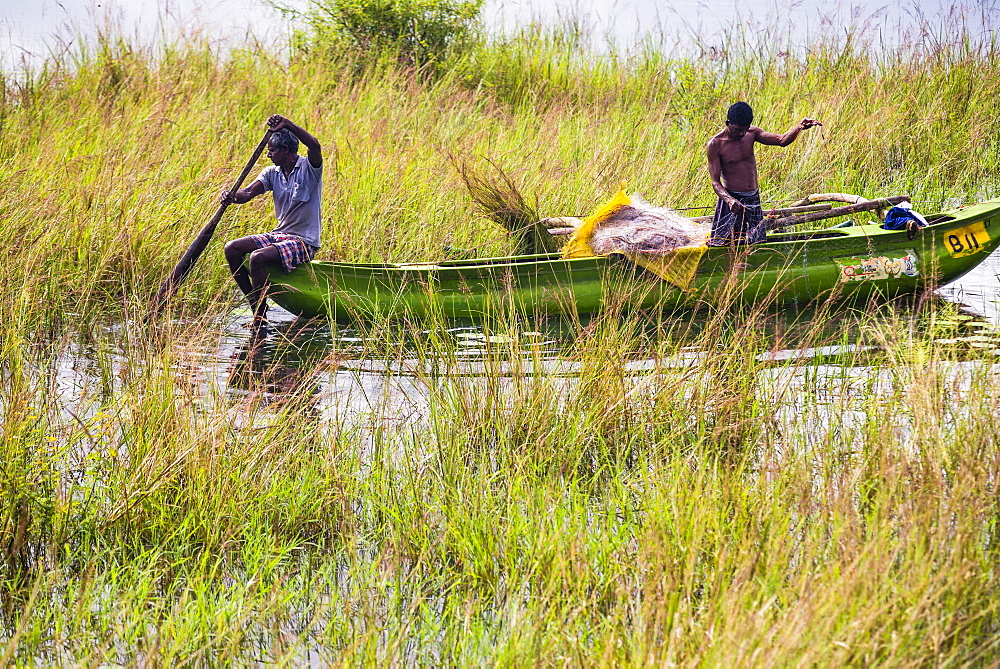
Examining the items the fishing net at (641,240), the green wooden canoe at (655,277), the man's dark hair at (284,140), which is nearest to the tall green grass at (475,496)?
the green wooden canoe at (655,277)

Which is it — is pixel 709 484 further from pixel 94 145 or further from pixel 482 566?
pixel 94 145

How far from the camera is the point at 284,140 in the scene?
5.92 metres

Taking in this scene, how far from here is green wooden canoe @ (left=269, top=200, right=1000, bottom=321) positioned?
231 inches

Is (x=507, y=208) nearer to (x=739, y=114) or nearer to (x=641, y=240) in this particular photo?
(x=641, y=240)

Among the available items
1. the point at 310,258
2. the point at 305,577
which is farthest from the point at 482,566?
the point at 310,258

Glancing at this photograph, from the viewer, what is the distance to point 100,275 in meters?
5.91

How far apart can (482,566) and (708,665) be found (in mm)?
867

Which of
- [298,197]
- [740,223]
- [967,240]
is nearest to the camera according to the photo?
[298,197]

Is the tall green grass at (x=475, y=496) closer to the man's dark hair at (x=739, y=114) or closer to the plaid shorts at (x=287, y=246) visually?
the plaid shorts at (x=287, y=246)

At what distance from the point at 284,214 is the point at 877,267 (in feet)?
12.4

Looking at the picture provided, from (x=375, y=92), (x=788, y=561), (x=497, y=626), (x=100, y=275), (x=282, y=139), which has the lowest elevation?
(x=497, y=626)

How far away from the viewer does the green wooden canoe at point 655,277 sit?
5.87 metres

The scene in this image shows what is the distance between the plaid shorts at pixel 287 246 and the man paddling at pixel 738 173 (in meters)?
2.51

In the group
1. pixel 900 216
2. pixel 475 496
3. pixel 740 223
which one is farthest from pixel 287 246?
pixel 900 216
